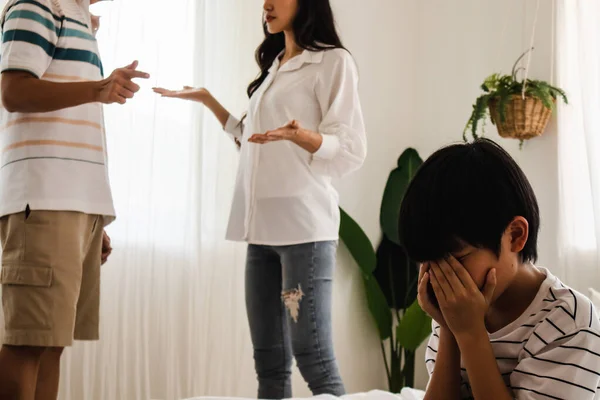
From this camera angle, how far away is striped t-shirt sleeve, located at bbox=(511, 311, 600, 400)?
1.07 meters

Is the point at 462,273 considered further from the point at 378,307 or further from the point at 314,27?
the point at 378,307

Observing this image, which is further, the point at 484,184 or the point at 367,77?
the point at 367,77

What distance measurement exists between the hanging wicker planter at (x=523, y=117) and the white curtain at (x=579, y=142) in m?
0.15

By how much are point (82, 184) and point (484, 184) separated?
943 millimetres

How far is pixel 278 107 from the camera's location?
2082 mm

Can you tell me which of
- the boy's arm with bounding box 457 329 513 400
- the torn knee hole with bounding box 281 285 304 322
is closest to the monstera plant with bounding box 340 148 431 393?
the torn knee hole with bounding box 281 285 304 322

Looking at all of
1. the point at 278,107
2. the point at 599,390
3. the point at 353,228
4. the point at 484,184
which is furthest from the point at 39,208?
the point at 353,228

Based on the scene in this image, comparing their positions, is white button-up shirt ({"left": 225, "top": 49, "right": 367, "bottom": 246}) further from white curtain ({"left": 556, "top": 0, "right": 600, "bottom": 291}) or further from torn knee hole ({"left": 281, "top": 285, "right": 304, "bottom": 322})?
white curtain ({"left": 556, "top": 0, "right": 600, "bottom": 291})

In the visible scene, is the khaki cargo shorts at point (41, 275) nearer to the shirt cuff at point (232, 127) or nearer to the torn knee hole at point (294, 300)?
the torn knee hole at point (294, 300)

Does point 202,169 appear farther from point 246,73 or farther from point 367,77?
point 367,77

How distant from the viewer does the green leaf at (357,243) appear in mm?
3391

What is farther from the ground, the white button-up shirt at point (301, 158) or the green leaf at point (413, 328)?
the white button-up shirt at point (301, 158)

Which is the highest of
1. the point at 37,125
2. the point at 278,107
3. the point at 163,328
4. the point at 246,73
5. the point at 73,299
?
the point at 246,73

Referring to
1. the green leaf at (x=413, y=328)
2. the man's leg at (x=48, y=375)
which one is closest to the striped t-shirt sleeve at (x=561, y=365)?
the man's leg at (x=48, y=375)
